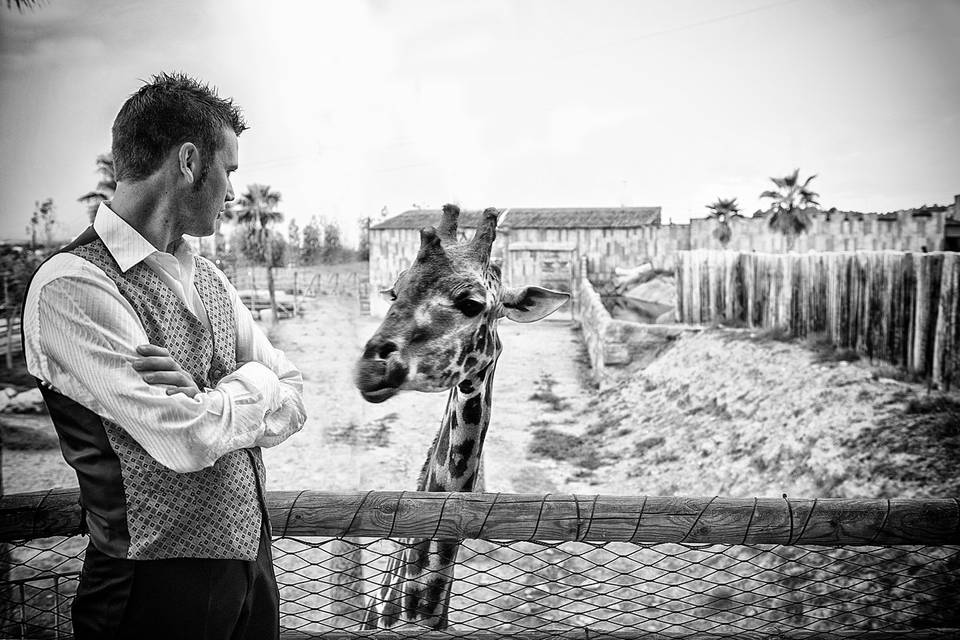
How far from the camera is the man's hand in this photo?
1.22 meters

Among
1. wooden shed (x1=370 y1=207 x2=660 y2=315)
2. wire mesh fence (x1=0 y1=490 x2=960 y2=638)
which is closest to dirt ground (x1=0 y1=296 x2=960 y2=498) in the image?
wire mesh fence (x1=0 y1=490 x2=960 y2=638)

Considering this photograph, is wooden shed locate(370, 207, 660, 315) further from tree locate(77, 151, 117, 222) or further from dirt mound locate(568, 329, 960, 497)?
dirt mound locate(568, 329, 960, 497)

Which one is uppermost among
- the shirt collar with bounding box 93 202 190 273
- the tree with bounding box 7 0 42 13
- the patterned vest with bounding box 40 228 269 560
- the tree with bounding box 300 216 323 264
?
the tree with bounding box 7 0 42 13

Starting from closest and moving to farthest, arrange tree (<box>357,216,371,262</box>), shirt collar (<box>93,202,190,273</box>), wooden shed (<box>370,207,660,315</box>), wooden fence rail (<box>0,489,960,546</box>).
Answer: shirt collar (<box>93,202,190,273</box>)
wooden fence rail (<box>0,489,960,546</box>)
tree (<box>357,216,371,262</box>)
wooden shed (<box>370,207,660,315</box>)

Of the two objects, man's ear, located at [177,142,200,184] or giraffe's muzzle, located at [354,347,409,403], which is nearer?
man's ear, located at [177,142,200,184]

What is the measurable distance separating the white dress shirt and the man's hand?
0.02 meters

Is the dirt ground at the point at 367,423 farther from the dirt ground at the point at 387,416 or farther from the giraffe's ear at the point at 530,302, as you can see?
the giraffe's ear at the point at 530,302

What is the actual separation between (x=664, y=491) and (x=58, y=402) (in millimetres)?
7775

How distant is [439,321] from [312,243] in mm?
14528

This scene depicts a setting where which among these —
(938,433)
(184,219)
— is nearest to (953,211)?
(938,433)

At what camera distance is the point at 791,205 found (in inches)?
1115

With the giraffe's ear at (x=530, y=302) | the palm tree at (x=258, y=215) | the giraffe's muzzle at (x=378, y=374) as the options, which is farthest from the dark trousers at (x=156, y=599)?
the palm tree at (x=258, y=215)

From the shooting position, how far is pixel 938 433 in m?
6.38

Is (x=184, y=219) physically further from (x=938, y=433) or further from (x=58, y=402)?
(x=938, y=433)
